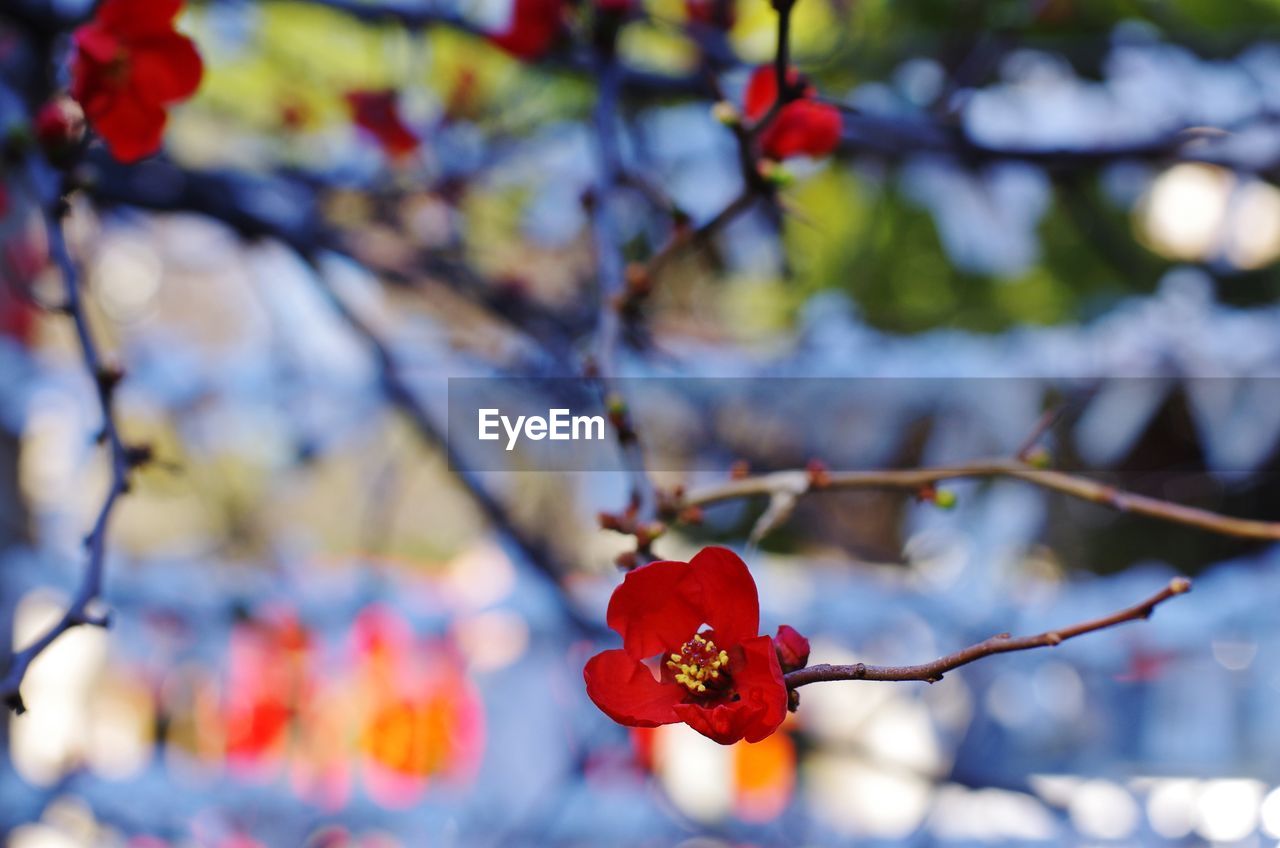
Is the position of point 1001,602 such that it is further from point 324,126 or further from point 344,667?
point 324,126

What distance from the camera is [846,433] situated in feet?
7.86

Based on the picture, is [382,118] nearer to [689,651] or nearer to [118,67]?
[118,67]

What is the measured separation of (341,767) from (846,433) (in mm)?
1357

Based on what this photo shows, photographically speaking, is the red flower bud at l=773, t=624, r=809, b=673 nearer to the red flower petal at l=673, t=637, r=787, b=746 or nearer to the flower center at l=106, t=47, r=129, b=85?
the red flower petal at l=673, t=637, r=787, b=746

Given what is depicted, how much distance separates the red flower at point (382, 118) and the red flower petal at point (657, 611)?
1.37 meters

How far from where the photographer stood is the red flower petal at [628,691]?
344 millimetres

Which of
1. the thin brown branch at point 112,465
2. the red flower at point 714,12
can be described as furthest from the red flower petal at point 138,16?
the red flower at point 714,12

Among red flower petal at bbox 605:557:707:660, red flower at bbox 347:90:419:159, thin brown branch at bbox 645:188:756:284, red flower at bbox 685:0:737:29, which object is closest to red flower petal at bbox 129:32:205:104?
thin brown branch at bbox 645:188:756:284

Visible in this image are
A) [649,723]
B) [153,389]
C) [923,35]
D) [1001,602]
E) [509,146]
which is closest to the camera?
[649,723]

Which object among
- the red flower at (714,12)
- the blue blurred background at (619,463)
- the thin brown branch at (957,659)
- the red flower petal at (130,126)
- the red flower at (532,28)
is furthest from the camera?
the blue blurred background at (619,463)

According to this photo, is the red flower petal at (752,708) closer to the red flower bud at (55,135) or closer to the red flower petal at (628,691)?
the red flower petal at (628,691)

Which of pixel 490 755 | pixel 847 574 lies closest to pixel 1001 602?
pixel 847 574

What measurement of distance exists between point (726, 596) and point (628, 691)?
0.16ft

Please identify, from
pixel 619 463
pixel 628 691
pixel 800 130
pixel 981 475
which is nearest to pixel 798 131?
pixel 800 130
